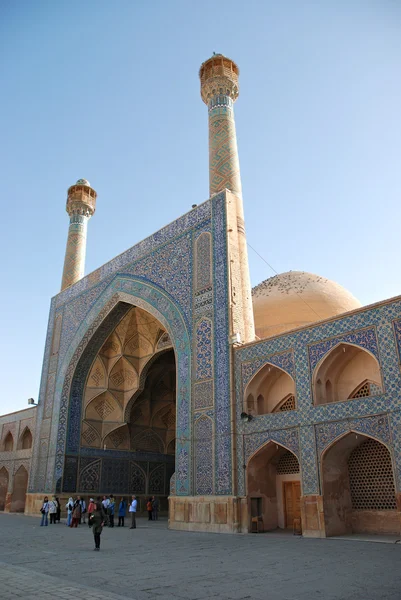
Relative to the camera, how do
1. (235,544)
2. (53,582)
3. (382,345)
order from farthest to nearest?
(382,345)
(235,544)
(53,582)

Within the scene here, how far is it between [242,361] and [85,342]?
22.1 ft

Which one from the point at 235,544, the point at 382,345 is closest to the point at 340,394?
the point at 382,345

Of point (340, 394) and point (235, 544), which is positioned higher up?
point (340, 394)

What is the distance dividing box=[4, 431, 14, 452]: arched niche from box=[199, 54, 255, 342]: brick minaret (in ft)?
40.4

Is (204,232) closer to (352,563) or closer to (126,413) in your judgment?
(126,413)

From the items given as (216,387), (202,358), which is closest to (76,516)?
(216,387)

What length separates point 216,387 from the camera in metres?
10.0

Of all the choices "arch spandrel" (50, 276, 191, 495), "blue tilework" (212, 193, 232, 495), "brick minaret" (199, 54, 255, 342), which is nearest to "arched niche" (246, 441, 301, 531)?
"blue tilework" (212, 193, 232, 495)

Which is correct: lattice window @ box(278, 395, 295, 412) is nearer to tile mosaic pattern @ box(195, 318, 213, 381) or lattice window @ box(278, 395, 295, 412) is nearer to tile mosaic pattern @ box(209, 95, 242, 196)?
tile mosaic pattern @ box(195, 318, 213, 381)

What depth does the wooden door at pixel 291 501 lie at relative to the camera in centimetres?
956

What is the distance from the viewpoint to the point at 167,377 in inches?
655

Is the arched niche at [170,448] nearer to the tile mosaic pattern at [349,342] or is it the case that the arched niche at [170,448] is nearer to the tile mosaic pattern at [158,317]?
the tile mosaic pattern at [158,317]

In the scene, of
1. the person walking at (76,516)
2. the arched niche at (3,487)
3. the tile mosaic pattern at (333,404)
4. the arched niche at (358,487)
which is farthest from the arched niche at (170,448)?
the arched niche at (358,487)

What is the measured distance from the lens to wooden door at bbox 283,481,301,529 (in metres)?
9.56
